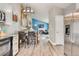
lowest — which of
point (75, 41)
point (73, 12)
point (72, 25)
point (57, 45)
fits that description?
point (57, 45)

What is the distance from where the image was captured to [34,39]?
8.04 metres

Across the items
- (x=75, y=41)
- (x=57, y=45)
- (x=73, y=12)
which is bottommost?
(x=57, y=45)

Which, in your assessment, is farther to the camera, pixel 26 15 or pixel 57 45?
pixel 26 15

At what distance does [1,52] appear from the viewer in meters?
3.45

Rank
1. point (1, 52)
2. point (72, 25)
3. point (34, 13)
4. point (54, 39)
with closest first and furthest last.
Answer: point (1, 52) < point (72, 25) < point (34, 13) < point (54, 39)

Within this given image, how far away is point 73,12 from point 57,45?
3151 millimetres

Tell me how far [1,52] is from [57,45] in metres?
3.78

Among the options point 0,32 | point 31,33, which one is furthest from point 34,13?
point 0,32

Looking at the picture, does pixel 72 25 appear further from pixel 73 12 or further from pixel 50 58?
pixel 50 58

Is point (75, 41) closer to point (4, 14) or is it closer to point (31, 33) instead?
point (4, 14)

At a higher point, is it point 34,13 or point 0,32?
point 34,13

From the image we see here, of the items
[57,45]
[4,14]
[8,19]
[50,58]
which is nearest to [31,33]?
[57,45]

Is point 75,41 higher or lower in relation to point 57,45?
higher

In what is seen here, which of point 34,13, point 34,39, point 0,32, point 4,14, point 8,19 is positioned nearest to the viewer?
point 0,32
